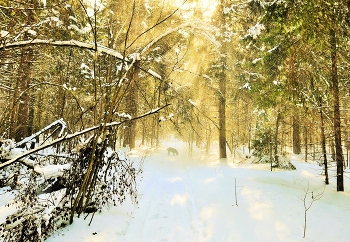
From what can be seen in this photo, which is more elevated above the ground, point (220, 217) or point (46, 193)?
point (46, 193)

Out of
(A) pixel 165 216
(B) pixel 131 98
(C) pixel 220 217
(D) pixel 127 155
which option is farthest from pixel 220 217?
Answer: (B) pixel 131 98

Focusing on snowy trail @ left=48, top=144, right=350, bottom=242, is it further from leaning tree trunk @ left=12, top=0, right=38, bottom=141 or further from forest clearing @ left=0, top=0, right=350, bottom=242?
leaning tree trunk @ left=12, top=0, right=38, bottom=141

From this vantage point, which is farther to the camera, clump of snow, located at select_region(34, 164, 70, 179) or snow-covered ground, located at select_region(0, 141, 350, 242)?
snow-covered ground, located at select_region(0, 141, 350, 242)

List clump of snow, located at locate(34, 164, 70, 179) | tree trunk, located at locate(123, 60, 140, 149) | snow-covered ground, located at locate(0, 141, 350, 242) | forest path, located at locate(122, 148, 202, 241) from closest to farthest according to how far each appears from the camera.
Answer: clump of snow, located at locate(34, 164, 70, 179) < tree trunk, located at locate(123, 60, 140, 149) < snow-covered ground, located at locate(0, 141, 350, 242) < forest path, located at locate(122, 148, 202, 241)

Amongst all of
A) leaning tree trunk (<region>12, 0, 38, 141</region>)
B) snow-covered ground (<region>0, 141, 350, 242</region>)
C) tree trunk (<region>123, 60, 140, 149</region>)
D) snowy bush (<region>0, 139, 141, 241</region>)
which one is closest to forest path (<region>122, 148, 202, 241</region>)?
snow-covered ground (<region>0, 141, 350, 242</region>)

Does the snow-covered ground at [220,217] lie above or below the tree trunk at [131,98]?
below

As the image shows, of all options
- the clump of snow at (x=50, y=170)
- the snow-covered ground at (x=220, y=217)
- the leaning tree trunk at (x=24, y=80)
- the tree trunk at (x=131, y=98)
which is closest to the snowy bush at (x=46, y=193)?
the clump of snow at (x=50, y=170)

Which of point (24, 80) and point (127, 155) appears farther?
point (24, 80)

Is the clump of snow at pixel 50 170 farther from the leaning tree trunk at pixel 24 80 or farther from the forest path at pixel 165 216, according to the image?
the forest path at pixel 165 216

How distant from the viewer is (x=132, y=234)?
4.53 meters

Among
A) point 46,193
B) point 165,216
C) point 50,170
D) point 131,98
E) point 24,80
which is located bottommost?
point 165,216

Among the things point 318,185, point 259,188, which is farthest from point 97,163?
point 318,185

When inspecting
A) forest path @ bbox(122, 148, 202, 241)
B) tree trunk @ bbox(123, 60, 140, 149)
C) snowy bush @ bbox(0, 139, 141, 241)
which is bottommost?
forest path @ bbox(122, 148, 202, 241)

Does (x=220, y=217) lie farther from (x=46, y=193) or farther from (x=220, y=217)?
(x=46, y=193)
